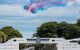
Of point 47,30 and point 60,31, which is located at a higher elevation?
point 47,30

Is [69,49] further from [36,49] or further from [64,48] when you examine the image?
[36,49]

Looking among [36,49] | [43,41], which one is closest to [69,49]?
[43,41]

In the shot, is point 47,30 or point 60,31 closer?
point 60,31

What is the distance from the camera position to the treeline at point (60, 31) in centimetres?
14475

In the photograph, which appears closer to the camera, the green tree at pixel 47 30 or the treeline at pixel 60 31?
the treeline at pixel 60 31

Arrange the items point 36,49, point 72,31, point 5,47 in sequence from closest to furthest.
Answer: point 5,47
point 36,49
point 72,31

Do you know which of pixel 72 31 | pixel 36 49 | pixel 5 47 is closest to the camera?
pixel 5 47

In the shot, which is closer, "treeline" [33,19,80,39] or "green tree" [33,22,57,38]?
"treeline" [33,19,80,39]

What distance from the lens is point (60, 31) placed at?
5802 inches

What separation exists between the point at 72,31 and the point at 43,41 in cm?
5919

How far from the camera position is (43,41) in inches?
3447

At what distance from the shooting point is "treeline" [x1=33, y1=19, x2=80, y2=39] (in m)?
145

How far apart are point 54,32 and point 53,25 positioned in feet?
19.0

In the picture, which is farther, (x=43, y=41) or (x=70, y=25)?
(x=70, y=25)
